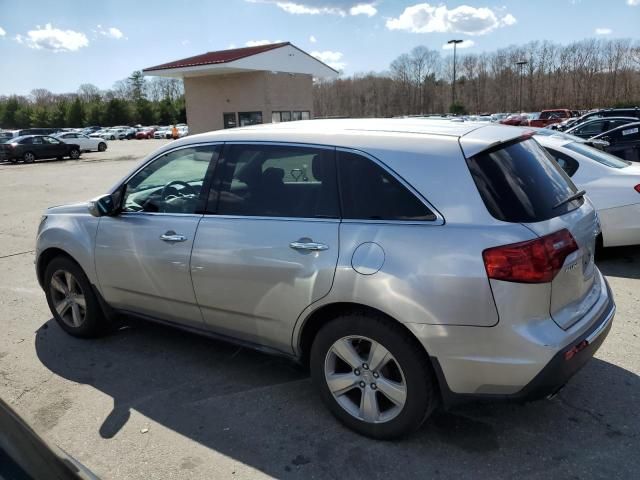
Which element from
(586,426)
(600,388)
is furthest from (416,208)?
(600,388)

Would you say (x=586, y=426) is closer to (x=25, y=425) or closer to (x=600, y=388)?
(x=600, y=388)

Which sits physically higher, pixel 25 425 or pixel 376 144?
pixel 376 144

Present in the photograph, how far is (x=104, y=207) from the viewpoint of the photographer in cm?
390

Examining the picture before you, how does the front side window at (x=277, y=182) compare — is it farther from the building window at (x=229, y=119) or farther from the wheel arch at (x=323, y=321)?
the building window at (x=229, y=119)

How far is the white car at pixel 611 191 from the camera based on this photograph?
231 inches

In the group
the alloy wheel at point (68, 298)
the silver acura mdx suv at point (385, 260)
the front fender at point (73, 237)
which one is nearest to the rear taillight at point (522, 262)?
the silver acura mdx suv at point (385, 260)

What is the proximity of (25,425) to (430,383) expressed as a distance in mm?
1886

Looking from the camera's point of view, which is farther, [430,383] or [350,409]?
[350,409]

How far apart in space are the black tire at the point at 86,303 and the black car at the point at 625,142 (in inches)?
369

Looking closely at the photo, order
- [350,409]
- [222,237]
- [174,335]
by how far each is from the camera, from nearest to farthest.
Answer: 1. [350,409]
2. [222,237]
3. [174,335]

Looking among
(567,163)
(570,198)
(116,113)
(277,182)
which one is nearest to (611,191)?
(567,163)

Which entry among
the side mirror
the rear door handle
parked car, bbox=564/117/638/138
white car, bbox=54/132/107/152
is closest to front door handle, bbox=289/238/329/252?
the rear door handle

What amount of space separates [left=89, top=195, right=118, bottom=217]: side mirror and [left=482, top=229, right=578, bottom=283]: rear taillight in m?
2.81

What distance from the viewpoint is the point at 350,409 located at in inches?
119
